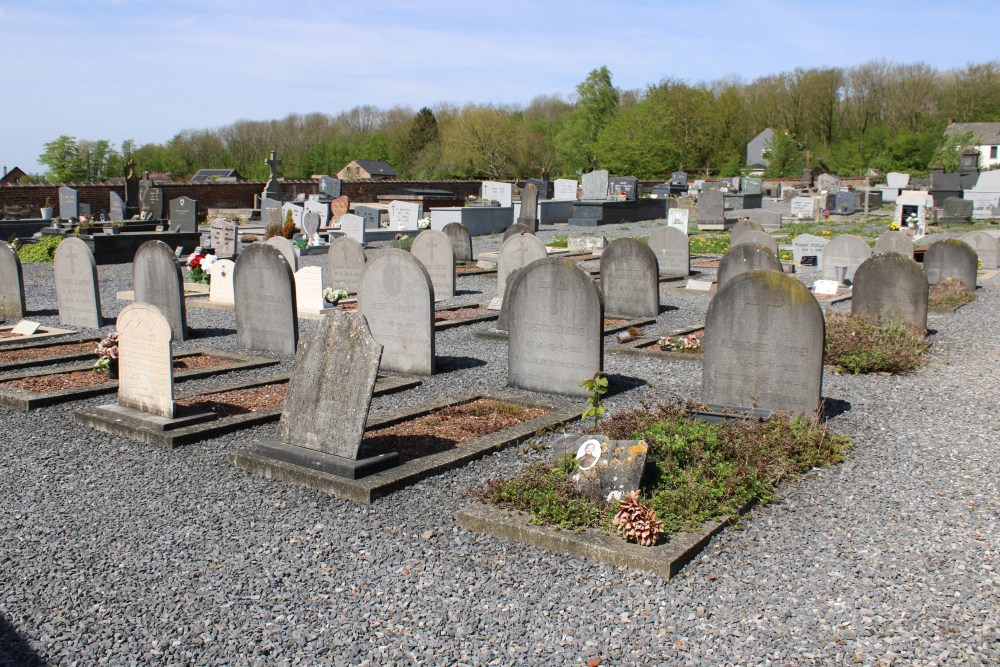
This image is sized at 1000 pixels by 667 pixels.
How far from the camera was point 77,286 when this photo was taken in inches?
504

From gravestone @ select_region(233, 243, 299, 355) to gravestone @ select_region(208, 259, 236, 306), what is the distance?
10.8ft

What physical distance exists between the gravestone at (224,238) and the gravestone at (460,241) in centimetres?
472

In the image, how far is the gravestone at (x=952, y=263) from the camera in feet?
52.1

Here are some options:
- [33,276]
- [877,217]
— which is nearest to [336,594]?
[33,276]

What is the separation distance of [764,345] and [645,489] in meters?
2.41

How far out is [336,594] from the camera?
4703 mm

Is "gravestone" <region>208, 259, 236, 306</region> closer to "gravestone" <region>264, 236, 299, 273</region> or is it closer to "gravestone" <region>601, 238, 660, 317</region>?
"gravestone" <region>264, 236, 299, 273</region>

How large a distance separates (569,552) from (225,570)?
187 cm

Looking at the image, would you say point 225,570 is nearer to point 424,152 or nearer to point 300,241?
Result: point 300,241

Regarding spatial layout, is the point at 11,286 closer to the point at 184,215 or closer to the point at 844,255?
the point at 184,215

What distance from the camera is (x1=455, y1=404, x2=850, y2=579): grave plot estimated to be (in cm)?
515

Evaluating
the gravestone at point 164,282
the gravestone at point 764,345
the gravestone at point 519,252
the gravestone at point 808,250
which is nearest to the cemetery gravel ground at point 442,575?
the gravestone at point 764,345

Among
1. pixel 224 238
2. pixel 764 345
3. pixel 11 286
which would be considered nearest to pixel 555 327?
pixel 764 345

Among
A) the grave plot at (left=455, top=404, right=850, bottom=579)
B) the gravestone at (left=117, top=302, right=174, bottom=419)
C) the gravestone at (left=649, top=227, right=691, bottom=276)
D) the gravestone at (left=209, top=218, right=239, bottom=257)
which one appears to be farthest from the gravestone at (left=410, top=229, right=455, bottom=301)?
the grave plot at (left=455, top=404, right=850, bottom=579)
